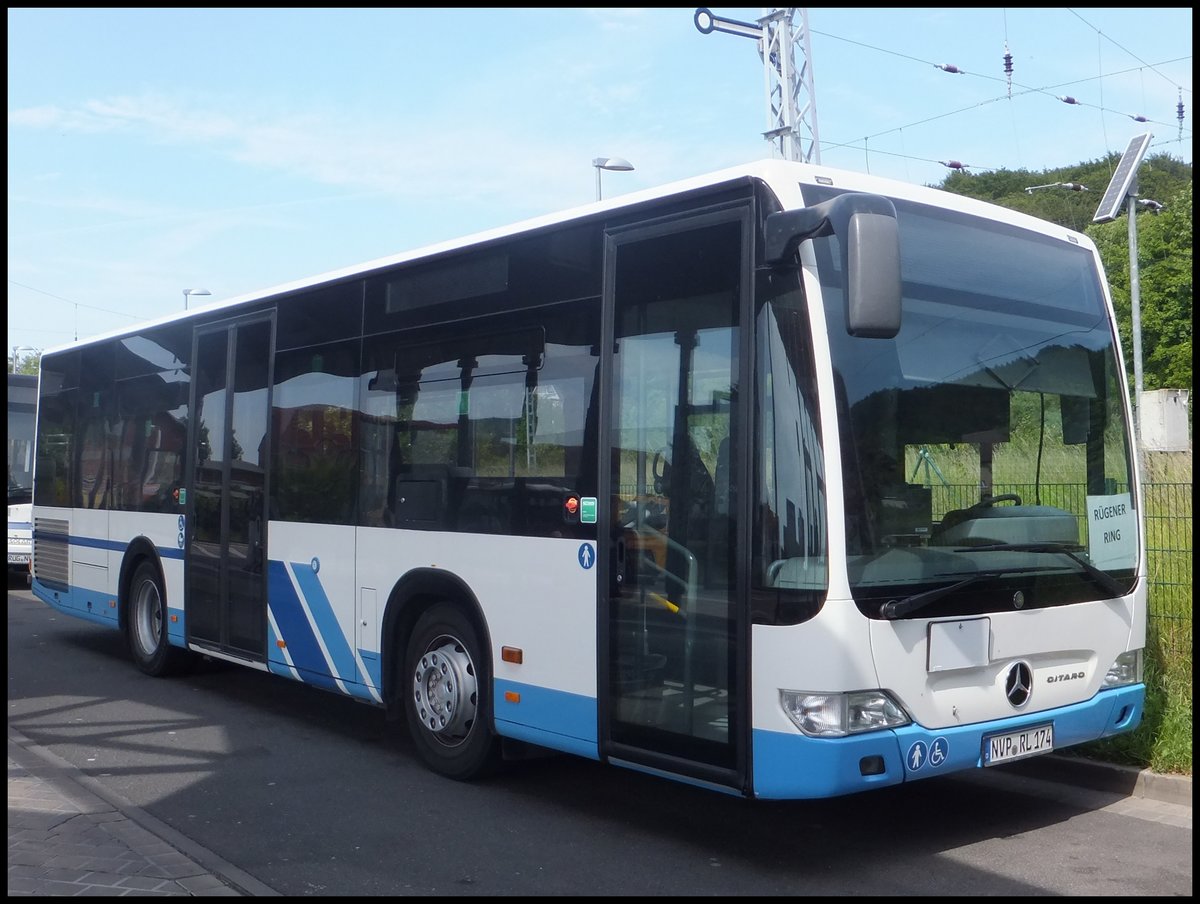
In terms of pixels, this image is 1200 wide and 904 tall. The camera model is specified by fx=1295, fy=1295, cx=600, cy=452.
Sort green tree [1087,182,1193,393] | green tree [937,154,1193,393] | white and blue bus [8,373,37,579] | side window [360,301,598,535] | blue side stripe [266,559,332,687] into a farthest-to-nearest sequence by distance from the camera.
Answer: green tree [1087,182,1193,393] < green tree [937,154,1193,393] < white and blue bus [8,373,37,579] < blue side stripe [266,559,332,687] < side window [360,301,598,535]

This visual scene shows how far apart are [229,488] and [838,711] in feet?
19.5

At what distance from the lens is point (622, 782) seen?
7.50 m

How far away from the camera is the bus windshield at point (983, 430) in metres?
5.54

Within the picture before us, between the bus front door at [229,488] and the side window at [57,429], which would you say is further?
the side window at [57,429]

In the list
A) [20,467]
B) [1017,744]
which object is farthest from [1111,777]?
[20,467]

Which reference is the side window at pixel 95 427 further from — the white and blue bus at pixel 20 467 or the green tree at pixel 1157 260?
the green tree at pixel 1157 260

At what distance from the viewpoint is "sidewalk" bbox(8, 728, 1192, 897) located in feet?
17.5

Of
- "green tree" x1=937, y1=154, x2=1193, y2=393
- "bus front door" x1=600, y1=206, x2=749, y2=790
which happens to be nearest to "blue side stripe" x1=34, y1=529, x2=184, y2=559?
"bus front door" x1=600, y1=206, x2=749, y2=790

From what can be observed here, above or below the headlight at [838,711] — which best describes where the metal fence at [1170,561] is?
above

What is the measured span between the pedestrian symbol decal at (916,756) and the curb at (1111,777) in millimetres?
1634

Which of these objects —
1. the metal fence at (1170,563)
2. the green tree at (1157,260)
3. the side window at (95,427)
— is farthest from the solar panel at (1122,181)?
the green tree at (1157,260)

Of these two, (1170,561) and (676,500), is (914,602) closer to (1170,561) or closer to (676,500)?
(676,500)

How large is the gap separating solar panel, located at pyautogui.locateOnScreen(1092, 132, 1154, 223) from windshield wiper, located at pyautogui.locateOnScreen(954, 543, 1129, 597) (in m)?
5.68

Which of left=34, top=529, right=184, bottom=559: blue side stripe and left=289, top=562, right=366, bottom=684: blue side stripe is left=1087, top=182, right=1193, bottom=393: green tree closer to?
left=34, top=529, right=184, bottom=559: blue side stripe
